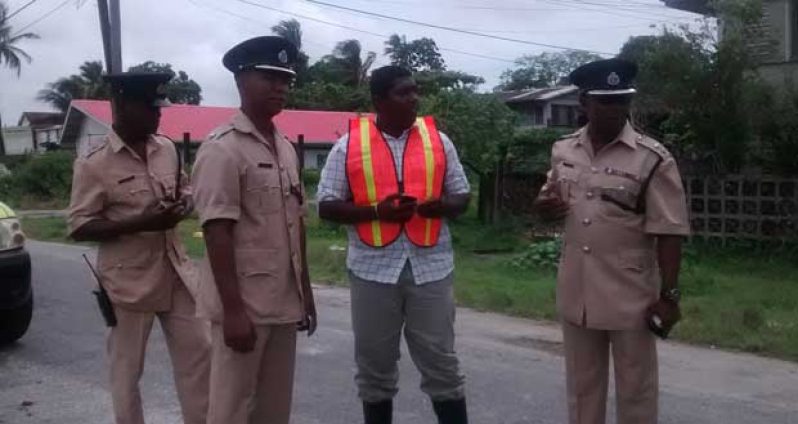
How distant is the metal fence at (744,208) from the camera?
12133mm

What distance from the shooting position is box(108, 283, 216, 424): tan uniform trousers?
14.2ft

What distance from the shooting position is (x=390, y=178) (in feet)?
14.0

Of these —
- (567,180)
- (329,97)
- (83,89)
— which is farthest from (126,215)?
(83,89)

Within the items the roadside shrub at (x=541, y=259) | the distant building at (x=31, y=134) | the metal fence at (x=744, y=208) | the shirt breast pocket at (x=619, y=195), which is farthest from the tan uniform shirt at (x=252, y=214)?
the distant building at (x=31, y=134)

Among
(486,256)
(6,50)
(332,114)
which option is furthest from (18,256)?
(6,50)

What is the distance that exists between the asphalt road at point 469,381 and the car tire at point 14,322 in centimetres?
10

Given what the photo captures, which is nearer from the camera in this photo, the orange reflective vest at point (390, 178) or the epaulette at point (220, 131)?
the epaulette at point (220, 131)

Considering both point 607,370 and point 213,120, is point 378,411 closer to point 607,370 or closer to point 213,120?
point 607,370

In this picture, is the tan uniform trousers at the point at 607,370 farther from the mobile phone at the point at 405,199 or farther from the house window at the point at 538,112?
the house window at the point at 538,112

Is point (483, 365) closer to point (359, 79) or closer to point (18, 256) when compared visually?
point (18, 256)

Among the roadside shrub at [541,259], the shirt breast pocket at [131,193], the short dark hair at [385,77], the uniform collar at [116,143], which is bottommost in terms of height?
the roadside shrub at [541,259]

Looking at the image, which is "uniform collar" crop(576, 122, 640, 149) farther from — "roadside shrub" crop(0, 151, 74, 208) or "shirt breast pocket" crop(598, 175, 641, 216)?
"roadside shrub" crop(0, 151, 74, 208)

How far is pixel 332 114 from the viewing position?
1780 inches

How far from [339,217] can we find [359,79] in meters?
48.2
